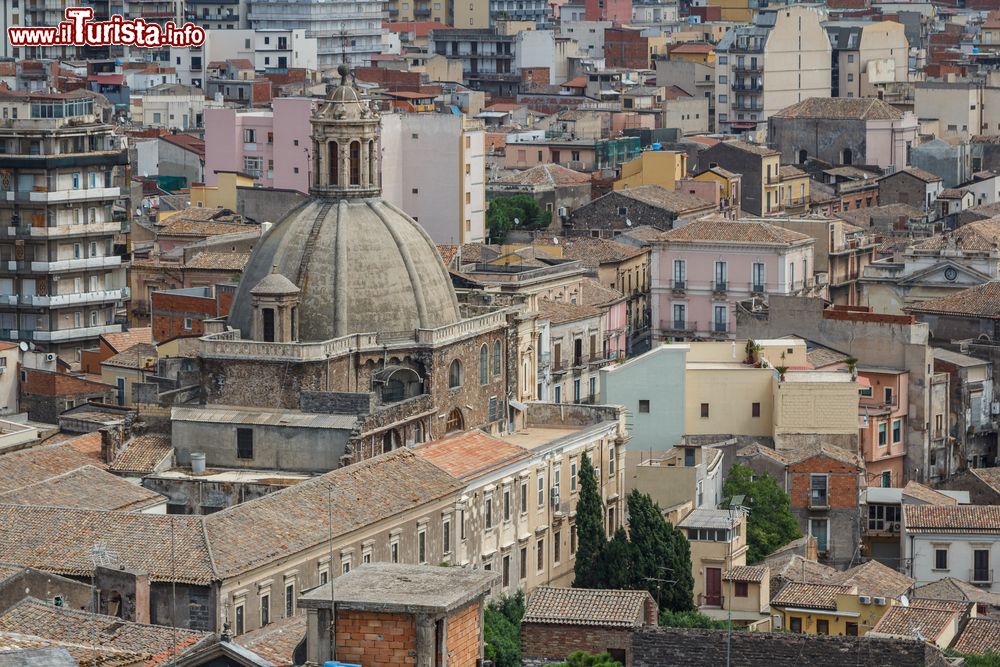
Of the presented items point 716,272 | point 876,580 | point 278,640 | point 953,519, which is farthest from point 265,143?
point 278,640

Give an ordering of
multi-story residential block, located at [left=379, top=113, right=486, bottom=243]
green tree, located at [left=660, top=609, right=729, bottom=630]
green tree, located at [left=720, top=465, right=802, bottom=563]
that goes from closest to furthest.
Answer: green tree, located at [left=660, top=609, right=729, bottom=630], green tree, located at [left=720, top=465, right=802, bottom=563], multi-story residential block, located at [left=379, top=113, right=486, bottom=243]

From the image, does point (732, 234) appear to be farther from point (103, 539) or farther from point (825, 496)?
point (103, 539)

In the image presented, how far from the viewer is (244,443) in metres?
86.4

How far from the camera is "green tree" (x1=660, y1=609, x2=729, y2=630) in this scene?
7569cm

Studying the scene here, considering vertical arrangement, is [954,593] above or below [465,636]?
below

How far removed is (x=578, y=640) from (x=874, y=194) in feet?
344

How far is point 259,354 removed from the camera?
88.2m

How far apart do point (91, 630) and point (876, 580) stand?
3171cm

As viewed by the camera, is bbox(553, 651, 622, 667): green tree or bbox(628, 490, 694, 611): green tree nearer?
bbox(553, 651, 622, 667): green tree

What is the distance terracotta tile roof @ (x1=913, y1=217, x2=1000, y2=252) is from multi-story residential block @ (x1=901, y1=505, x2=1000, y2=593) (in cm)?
3984

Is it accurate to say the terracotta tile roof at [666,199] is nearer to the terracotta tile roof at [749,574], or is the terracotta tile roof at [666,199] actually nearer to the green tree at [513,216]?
the green tree at [513,216]

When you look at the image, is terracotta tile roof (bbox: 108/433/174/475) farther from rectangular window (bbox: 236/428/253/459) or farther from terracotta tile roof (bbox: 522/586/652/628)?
terracotta tile roof (bbox: 522/586/652/628)

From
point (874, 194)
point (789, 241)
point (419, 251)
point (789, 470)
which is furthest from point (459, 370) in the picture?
point (874, 194)

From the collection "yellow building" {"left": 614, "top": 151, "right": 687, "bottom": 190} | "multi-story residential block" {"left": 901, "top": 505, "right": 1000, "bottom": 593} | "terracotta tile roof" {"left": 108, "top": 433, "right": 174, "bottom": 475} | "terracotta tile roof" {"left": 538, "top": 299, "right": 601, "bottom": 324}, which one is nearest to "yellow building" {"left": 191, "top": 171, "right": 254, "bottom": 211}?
"yellow building" {"left": 614, "top": 151, "right": 687, "bottom": 190}
